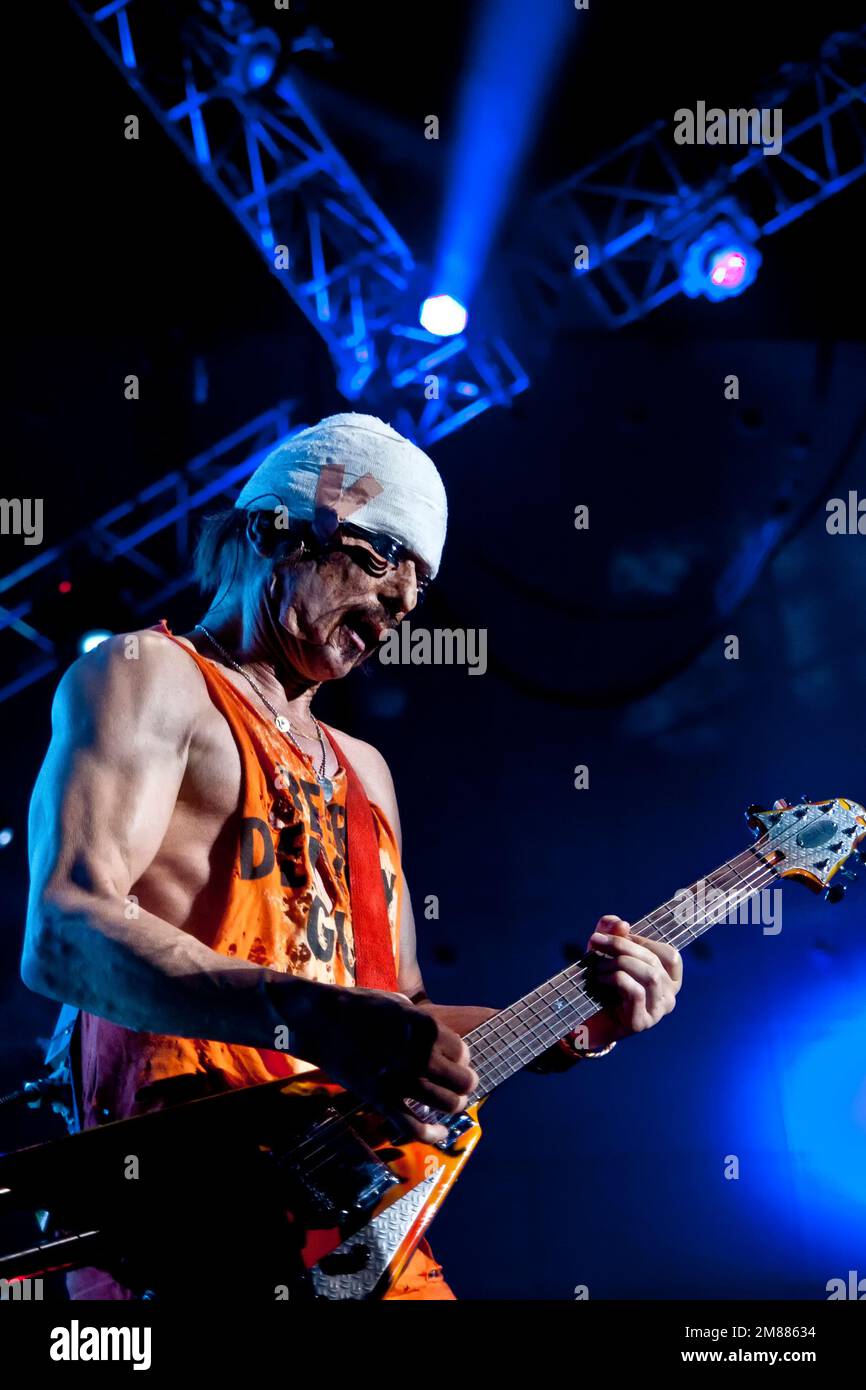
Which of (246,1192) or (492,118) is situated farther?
(492,118)

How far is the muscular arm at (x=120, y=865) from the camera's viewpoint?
1894 millimetres

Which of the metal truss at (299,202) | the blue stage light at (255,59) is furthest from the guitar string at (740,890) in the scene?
the blue stage light at (255,59)

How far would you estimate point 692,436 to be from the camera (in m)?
4.35

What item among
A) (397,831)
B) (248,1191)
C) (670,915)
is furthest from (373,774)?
(248,1191)

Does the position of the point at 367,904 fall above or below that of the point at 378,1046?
above

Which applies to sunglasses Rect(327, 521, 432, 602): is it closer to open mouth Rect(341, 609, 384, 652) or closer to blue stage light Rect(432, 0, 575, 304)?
open mouth Rect(341, 609, 384, 652)

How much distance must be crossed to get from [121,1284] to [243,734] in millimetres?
955

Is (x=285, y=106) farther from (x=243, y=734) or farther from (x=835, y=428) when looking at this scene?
(x=243, y=734)

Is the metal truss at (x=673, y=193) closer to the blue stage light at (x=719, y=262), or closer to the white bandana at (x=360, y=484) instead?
the blue stage light at (x=719, y=262)

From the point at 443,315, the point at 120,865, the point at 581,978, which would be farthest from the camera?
the point at 443,315

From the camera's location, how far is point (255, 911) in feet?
7.30

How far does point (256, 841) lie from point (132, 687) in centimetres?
36

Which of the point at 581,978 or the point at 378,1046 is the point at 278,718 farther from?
the point at 378,1046

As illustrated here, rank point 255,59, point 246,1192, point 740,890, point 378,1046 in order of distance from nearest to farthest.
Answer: point 378,1046 → point 246,1192 → point 740,890 → point 255,59
